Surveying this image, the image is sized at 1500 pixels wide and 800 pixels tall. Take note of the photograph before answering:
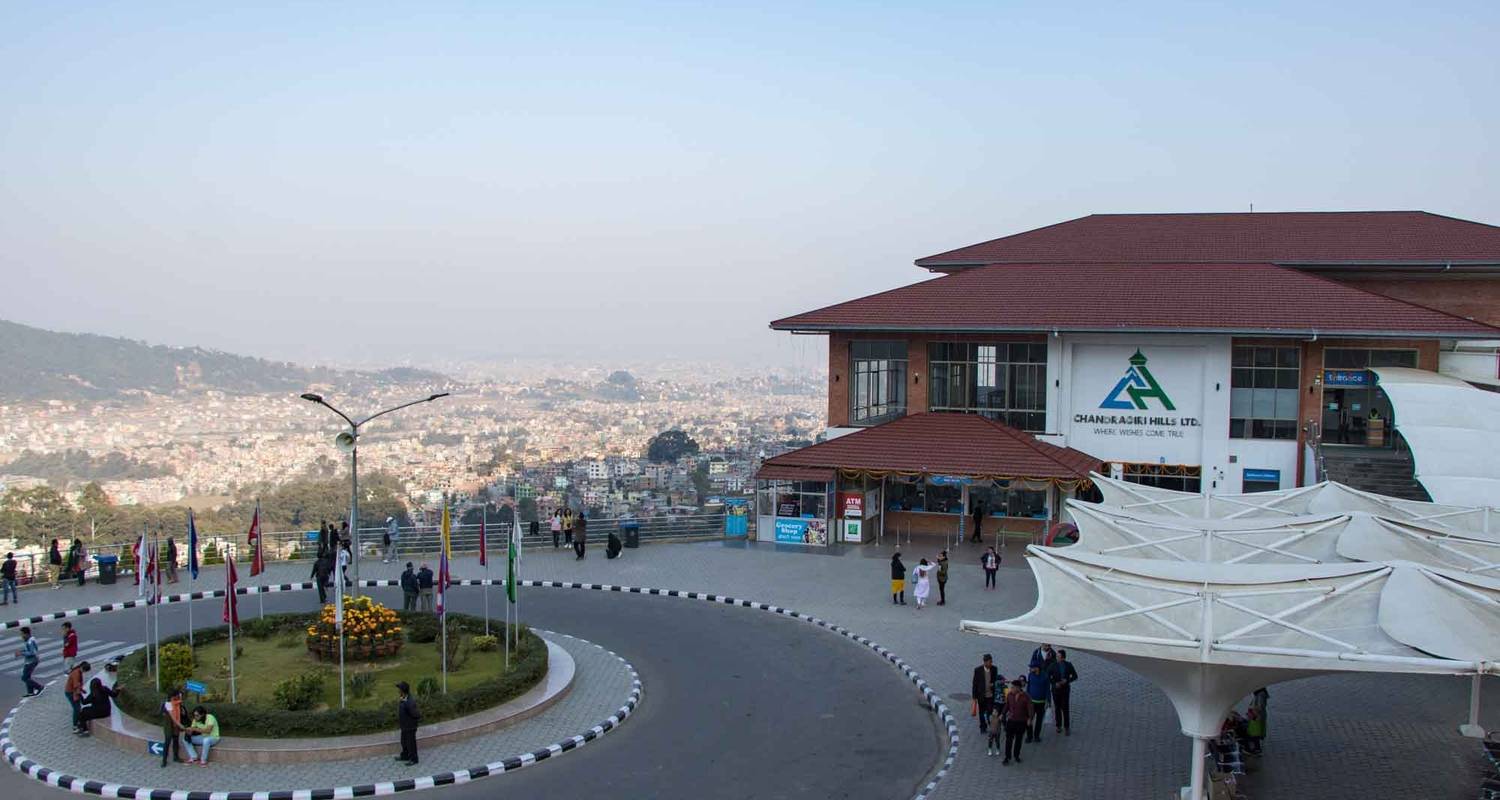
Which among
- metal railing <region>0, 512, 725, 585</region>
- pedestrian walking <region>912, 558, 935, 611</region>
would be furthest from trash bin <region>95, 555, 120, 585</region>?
pedestrian walking <region>912, 558, 935, 611</region>

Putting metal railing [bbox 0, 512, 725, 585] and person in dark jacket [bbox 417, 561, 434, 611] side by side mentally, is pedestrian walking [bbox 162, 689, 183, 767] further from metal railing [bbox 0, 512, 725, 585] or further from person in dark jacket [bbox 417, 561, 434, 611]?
metal railing [bbox 0, 512, 725, 585]

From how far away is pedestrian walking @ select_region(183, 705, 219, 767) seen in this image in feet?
51.5

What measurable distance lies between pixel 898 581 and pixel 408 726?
13.8m

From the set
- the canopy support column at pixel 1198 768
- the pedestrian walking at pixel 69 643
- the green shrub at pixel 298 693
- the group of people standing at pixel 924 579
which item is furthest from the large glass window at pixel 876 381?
the canopy support column at pixel 1198 768

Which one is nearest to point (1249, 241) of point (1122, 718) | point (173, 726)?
point (1122, 718)

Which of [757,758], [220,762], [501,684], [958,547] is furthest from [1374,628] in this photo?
[958,547]

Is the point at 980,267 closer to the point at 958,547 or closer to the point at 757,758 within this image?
the point at 958,547

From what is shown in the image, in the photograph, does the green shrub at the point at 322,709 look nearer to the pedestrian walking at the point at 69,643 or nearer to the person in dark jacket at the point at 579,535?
the pedestrian walking at the point at 69,643

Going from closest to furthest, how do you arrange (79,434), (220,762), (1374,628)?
(1374,628), (220,762), (79,434)

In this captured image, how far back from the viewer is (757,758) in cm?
1650

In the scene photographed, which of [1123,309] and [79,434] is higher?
[1123,309]

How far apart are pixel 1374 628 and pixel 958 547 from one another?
2101 cm

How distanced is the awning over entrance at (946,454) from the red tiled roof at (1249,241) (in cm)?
1094

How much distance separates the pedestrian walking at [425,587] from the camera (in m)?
23.9
